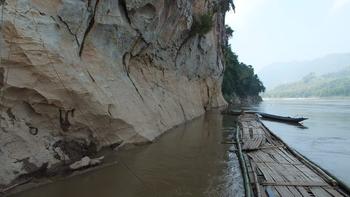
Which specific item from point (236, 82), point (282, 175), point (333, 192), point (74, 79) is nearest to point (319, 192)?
point (333, 192)

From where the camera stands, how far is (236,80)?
75.3 metres

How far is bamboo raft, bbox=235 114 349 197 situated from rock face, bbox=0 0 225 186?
5.11 m

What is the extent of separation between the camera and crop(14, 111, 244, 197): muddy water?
8789 mm

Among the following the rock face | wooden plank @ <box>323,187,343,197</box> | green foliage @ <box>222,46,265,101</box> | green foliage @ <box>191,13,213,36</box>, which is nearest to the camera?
wooden plank @ <box>323,187,343,197</box>

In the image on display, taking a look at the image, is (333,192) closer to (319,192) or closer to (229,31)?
(319,192)

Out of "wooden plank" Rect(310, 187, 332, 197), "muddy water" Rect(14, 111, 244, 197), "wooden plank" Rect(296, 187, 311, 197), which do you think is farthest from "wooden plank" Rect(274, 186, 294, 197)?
"muddy water" Rect(14, 111, 244, 197)

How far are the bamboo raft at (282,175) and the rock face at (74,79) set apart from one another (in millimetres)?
5108

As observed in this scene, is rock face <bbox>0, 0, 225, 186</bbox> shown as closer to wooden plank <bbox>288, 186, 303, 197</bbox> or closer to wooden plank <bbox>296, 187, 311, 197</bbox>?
wooden plank <bbox>288, 186, 303, 197</bbox>

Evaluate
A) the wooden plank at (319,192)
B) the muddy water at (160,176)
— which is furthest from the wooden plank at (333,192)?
the muddy water at (160,176)

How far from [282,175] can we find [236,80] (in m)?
66.8

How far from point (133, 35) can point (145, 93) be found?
3.43m

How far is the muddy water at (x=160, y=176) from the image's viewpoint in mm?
8789

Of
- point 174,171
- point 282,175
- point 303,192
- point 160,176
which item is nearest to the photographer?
point 303,192

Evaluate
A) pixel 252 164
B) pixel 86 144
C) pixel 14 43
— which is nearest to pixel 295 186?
pixel 252 164
